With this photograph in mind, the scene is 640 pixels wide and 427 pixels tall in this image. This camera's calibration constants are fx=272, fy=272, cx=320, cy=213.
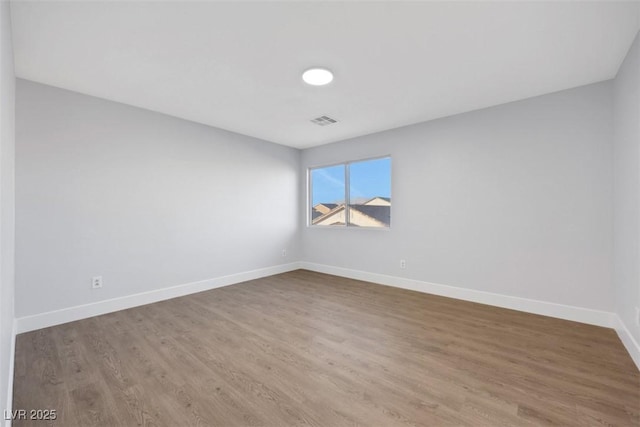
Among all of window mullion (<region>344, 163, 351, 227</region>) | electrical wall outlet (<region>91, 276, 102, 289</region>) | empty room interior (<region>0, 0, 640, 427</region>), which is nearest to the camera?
empty room interior (<region>0, 0, 640, 427</region>)

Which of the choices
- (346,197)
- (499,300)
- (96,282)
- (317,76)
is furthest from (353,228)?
(96,282)

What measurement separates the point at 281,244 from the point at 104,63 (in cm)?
361

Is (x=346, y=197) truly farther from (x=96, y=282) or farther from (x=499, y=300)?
(x=96, y=282)

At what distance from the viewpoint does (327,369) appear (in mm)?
2025

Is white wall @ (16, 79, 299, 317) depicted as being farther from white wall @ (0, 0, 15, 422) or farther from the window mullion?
the window mullion

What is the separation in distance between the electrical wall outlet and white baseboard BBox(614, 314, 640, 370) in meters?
4.97

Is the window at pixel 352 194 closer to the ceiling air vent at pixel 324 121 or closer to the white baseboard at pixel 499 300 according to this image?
the white baseboard at pixel 499 300

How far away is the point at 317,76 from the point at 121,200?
2.72m

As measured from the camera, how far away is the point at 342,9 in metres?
1.78

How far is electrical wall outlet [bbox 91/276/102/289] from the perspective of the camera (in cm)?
305

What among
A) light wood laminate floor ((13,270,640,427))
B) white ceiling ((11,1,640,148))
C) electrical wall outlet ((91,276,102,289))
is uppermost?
white ceiling ((11,1,640,148))

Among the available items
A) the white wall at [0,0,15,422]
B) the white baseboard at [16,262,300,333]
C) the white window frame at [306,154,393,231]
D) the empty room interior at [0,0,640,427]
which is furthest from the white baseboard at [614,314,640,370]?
the white baseboard at [16,262,300,333]

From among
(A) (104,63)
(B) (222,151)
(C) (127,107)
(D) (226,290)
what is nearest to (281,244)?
(D) (226,290)

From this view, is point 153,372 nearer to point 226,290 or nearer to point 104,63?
point 226,290
